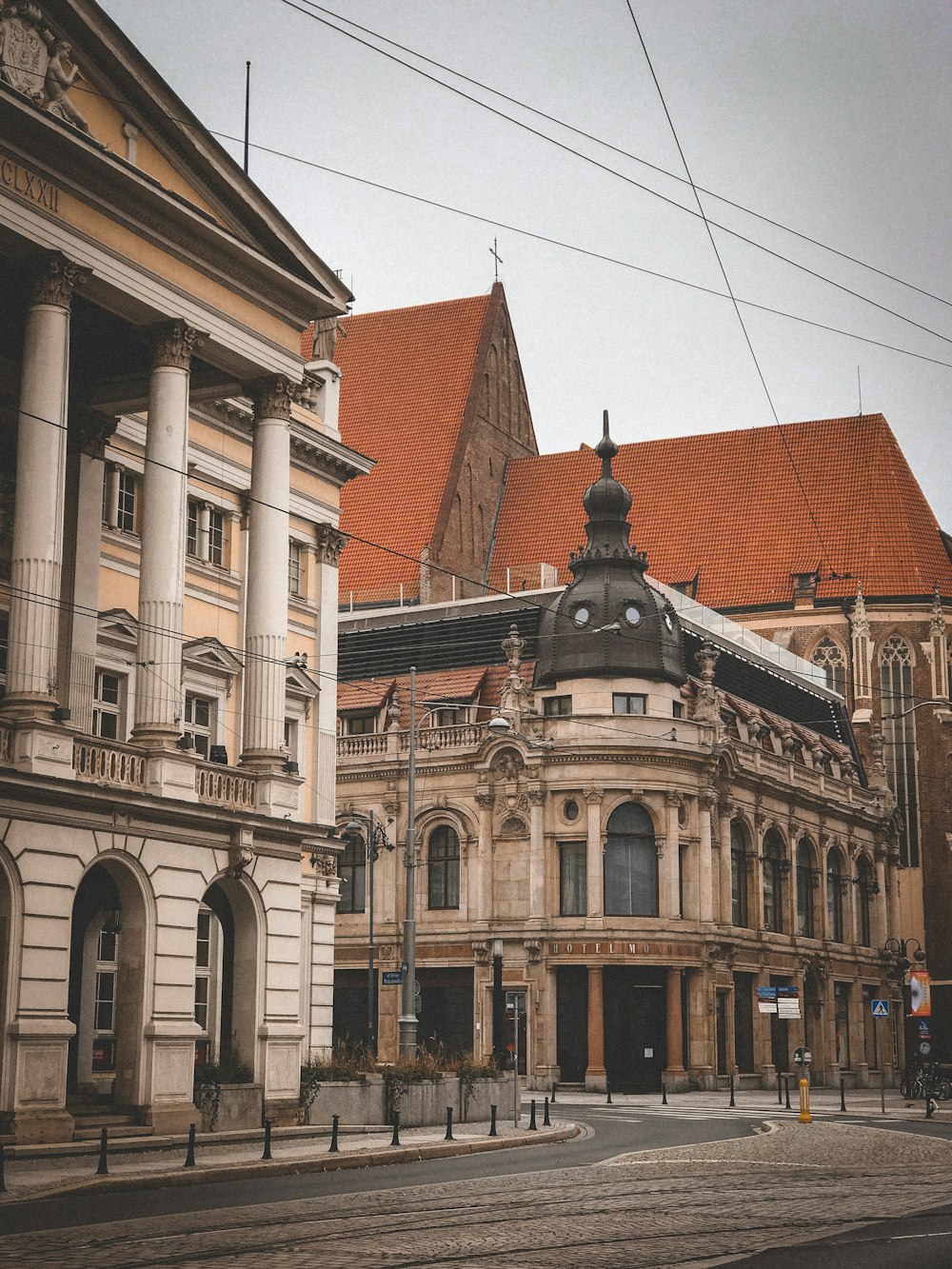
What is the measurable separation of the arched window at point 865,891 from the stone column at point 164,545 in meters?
52.5

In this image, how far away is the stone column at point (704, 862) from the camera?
6128 centimetres

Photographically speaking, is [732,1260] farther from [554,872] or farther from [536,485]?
[536,485]

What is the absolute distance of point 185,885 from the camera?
28.5 meters

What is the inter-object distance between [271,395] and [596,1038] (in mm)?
32079

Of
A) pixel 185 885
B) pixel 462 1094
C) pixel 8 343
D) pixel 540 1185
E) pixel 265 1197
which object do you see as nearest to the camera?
pixel 265 1197

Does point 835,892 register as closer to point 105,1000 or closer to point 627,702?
point 627,702

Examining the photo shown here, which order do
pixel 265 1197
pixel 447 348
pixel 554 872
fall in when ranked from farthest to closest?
pixel 447 348 → pixel 554 872 → pixel 265 1197

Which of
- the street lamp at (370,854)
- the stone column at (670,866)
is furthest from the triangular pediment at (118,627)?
the stone column at (670,866)

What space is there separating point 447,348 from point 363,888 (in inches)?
1290

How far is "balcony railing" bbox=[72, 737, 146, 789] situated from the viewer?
26953mm

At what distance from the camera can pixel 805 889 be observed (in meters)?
71.8

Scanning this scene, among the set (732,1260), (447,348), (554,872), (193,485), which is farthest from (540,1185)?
(447,348)

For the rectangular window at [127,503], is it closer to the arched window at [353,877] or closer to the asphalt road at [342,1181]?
the asphalt road at [342,1181]

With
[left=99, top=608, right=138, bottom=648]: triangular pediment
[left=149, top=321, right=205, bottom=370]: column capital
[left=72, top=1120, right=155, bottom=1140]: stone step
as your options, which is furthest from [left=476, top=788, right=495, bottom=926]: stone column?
[left=72, top=1120, right=155, bottom=1140]: stone step
